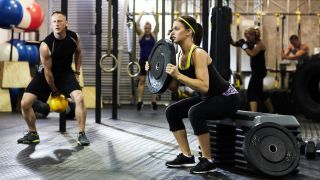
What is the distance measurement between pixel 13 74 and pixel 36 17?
1.00m

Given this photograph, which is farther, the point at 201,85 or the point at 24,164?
the point at 24,164

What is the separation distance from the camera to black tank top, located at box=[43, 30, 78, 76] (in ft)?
13.8

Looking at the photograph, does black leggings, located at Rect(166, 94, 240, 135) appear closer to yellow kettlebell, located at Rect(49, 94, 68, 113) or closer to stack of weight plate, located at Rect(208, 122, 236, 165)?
stack of weight plate, located at Rect(208, 122, 236, 165)

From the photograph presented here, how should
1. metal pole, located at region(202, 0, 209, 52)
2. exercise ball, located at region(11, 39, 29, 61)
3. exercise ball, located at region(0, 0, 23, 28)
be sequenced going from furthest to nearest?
exercise ball, located at region(11, 39, 29, 61), exercise ball, located at region(0, 0, 23, 28), metal pole, located at region(202, 0, 209, 52)

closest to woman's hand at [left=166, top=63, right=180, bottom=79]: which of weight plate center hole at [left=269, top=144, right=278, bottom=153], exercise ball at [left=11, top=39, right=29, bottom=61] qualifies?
weight plate center hole at [left=269, top=144, right=278, bottom=153]

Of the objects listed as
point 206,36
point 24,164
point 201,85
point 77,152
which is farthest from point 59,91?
point 201,85

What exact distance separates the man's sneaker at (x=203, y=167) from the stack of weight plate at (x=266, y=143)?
0.23 m

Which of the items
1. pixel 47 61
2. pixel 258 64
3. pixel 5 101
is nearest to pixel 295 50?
pixel 258 64

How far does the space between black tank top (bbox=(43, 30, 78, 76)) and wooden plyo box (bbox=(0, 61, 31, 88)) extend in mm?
3562

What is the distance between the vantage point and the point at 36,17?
7.67 m

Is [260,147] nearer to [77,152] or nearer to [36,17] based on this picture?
[77,152]

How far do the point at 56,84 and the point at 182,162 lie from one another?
1592 mm

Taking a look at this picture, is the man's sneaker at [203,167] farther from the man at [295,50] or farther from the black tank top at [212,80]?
the man at [295,50]

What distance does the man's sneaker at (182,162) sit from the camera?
3.28 m
